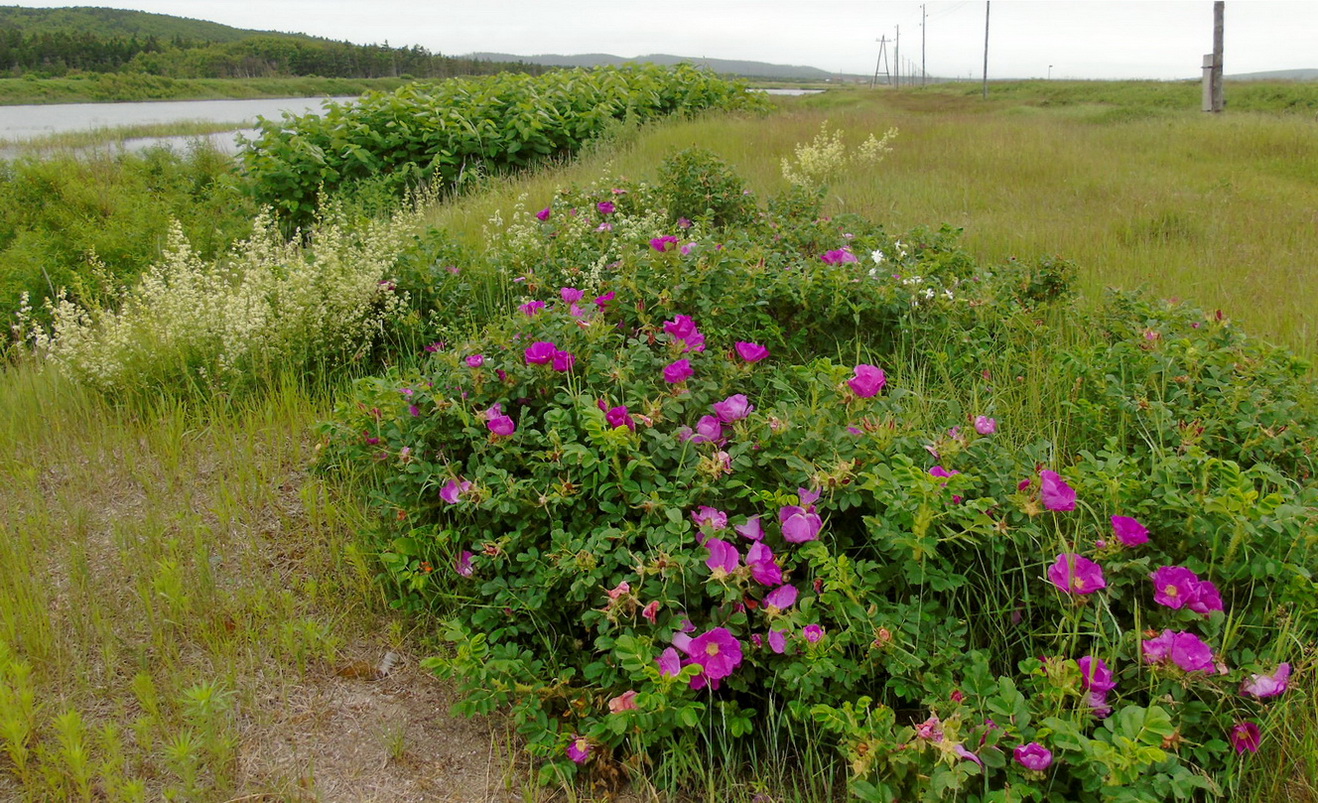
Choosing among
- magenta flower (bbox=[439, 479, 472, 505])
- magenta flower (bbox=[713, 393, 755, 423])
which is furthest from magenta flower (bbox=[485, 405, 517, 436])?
magenta flower (bbox=[713, 393, 755, 423])

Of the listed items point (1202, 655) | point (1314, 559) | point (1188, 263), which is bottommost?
point (1202, 655)

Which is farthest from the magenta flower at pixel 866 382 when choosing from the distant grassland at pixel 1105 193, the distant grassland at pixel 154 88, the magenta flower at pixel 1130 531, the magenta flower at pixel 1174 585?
the distant grassland at pixel 154 88

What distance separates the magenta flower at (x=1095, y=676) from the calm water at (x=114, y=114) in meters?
17.7

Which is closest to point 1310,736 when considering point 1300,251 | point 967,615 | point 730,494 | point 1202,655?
point 1202,655

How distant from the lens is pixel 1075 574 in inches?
69.4

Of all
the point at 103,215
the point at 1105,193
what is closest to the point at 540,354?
the point at 1105,193

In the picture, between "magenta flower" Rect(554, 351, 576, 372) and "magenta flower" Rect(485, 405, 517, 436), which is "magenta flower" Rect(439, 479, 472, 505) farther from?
"magenta flower" Rect(554, 351, 576, 372)

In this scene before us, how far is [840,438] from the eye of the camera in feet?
6.63

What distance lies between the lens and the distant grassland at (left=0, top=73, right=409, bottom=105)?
36250mm

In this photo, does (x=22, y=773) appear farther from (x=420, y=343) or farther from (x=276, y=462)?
(x=420, y=343)

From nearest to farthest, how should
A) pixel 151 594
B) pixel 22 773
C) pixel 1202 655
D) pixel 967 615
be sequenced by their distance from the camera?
pixel 1202 655
pixel 22 773
pixel 967 615
pixel 151 594

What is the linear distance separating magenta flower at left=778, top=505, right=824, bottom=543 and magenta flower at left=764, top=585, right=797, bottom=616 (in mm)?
116

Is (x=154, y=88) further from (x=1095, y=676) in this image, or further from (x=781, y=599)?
(x=1095, y=676)

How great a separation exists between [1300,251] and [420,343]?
17.4 feet
